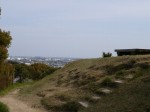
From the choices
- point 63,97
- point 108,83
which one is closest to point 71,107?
point 63,97

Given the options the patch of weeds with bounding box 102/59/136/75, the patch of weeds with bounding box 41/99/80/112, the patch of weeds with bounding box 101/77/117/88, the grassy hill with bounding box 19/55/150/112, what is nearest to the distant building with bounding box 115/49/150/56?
the grassy hill with bounding box 19/55/150/112

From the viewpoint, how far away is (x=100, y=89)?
54.4 feet

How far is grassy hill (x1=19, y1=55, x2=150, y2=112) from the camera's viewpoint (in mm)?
13940

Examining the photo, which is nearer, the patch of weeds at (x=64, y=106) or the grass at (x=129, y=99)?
the grass at (x=129, y=99)

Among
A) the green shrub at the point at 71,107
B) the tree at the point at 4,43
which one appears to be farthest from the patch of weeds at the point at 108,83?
the tree at the point at 4,43

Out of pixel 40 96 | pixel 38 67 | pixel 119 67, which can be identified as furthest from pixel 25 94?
pixel 38 67

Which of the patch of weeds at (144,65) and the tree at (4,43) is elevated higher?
the tree at (4,43)

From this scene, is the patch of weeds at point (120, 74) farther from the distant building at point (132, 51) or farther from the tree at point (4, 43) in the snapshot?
the tree at point (4, 43)

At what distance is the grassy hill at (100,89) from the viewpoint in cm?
1394

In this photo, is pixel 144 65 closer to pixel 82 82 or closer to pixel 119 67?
pixel 119 67

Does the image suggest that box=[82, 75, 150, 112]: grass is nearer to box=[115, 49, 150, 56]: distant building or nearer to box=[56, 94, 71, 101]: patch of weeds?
box=[56, 94, 71, 101]: patch of weeds

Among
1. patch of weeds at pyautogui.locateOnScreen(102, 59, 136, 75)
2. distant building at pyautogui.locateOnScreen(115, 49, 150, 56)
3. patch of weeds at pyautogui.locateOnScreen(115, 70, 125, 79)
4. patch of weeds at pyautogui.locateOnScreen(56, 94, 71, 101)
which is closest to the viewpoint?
patch of weeds at pyautogui.locateOnScreen(56, 94, 71, 101)

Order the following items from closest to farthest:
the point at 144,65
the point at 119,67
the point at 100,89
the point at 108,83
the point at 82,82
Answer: the point at 100,89 < the point at 108,83 < the point at 144,65 < the point at 82,82 < the point at 119,67

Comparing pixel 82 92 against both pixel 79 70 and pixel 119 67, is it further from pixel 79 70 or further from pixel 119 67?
pixel 79 70
